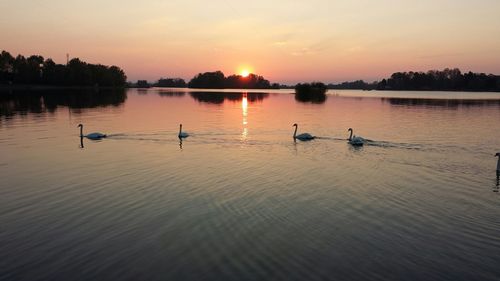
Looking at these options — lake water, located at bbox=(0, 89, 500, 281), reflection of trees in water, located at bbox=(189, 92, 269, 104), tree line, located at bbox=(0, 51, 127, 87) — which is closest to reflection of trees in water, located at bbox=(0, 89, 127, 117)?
reflection of trees in water, located at bbox=(189, 92, 269, 104)

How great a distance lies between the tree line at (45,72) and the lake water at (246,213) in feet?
Result: 507

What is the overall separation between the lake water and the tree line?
155 meters

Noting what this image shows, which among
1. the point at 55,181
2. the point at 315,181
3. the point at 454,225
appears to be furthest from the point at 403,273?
the point at 55,181

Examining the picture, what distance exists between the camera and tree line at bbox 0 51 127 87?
159 m

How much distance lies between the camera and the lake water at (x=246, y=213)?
33.9ft

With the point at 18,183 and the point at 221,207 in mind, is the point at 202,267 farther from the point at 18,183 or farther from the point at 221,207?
the point at 18,183

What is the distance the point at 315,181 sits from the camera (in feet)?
63.6

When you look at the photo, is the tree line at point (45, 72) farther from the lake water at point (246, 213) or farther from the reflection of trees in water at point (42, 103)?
the lake water at point (246, 213)

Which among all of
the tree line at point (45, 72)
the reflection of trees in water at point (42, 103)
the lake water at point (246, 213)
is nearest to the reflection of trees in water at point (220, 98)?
the reflection of trees in water at point (42, 103)

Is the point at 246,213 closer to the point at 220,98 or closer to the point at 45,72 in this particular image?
the point at 220,98

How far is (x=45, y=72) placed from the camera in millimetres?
168125

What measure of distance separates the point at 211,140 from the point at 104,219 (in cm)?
1977

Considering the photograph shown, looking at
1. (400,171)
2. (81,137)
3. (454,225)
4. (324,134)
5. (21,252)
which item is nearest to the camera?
(21,252)

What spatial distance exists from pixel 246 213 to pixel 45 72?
593 feet
